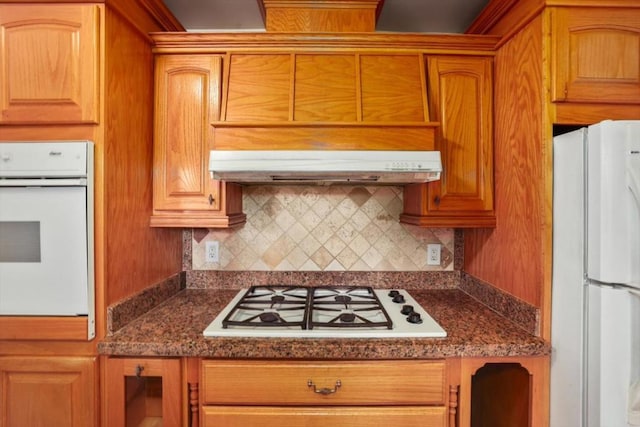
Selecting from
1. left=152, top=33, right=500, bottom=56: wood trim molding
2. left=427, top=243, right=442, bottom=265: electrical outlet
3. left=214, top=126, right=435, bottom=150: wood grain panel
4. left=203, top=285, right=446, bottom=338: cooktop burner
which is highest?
left=152, top=33, right=500, bottom=56: wood trim molding

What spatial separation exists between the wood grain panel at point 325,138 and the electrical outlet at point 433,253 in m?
0.71

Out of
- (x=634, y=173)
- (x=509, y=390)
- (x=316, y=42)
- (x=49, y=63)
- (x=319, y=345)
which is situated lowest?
(x=509, y=390)

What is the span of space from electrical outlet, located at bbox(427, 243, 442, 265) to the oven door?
1629mm

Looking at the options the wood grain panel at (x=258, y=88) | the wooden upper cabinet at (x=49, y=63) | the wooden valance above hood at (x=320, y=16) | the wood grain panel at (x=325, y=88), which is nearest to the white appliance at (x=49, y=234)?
the wooden upper cabinet at (x=49, y=63)

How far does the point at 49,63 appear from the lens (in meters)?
1.17

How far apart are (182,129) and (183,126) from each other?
15 millimetres

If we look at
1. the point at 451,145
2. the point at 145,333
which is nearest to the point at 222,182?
the point at 145,333

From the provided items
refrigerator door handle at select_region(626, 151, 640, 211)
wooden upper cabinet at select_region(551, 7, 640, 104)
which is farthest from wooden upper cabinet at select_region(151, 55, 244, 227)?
refrigerator door handle at select_region(626, 151, 640, 211)

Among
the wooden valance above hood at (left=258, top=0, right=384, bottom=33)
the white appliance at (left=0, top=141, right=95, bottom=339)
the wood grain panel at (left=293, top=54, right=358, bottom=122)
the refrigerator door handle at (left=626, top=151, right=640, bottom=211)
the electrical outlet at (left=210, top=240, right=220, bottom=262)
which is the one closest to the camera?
the refrigerator door handle at (left=626, top=151, right=640, bottom=211)

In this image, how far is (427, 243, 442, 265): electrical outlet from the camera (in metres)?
1.89

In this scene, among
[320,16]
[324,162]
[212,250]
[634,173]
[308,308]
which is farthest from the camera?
[212,250]

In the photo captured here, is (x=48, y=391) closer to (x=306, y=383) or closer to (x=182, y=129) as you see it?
(x=306, y=383)

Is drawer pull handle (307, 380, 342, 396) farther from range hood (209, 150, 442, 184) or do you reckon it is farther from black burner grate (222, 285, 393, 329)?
range hood (209, 150, 442, 184)

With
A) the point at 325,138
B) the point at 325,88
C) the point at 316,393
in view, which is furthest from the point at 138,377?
the point at 325,88
